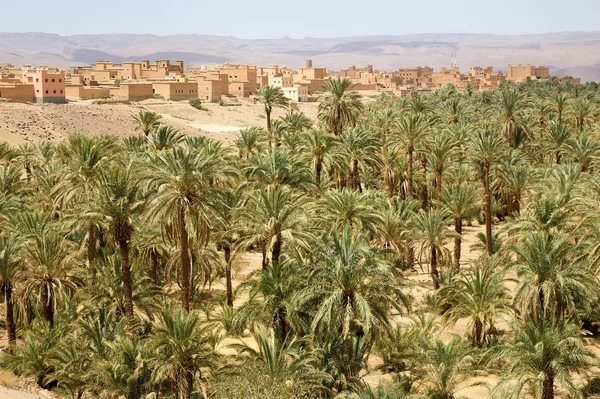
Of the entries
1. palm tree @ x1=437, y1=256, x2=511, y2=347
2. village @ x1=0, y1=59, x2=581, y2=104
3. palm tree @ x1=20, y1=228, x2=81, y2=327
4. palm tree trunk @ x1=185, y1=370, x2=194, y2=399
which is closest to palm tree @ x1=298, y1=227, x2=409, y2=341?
palm tree trunk @ x1=185, y1=370, x2=194, y2=399

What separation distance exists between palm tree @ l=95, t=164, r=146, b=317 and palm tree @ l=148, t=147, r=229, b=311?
883 millimetres

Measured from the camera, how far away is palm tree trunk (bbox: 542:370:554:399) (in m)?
16.6

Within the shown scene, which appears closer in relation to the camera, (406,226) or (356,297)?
(356,297)

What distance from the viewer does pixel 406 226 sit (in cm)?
2956

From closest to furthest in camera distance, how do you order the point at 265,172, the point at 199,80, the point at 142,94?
the point at 265,172 < the point at 142,94 < the point at 199,80

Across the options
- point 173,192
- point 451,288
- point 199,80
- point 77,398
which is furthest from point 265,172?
point 199,80

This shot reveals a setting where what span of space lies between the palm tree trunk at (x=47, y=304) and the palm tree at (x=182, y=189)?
3958 mm

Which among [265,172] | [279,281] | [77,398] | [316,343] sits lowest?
[77,398]

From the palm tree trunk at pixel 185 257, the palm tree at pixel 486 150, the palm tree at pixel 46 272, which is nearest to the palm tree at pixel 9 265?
the palm tree at pixel 46 272

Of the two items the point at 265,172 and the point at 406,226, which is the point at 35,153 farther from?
the point at 406,226

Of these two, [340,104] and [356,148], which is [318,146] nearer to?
[356,148]

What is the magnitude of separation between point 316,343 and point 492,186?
22967mm

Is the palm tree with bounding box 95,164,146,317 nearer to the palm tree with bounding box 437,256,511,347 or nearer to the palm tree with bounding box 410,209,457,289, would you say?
the palm tree with bounding box 437,256,511,347

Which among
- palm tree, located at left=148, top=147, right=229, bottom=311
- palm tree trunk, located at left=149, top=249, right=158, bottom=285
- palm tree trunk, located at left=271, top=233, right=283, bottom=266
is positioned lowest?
palm tree trunk, located at left=149, top=249, right=158, bottom=285
